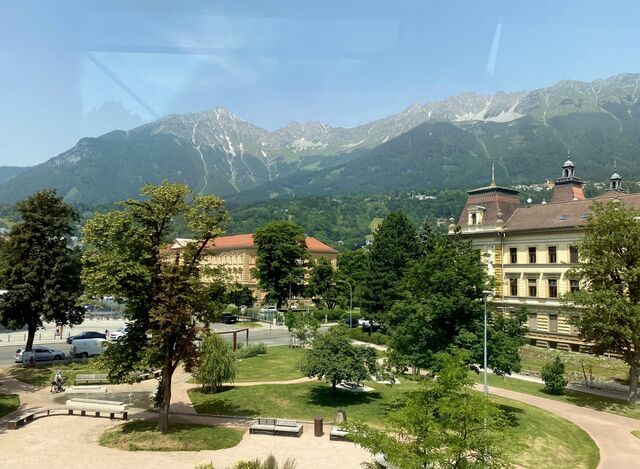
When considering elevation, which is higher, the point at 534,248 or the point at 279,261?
the point at 279,261

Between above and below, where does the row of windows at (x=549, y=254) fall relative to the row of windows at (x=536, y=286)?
above

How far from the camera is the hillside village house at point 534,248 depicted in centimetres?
4850

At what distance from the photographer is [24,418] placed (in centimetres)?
2223

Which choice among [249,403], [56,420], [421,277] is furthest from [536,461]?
[56,420]

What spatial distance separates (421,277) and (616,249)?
15.2 metres

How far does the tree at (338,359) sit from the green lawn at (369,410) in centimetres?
173

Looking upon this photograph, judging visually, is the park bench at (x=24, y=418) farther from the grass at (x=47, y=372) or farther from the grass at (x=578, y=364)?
the grass at (x=578, y=364)

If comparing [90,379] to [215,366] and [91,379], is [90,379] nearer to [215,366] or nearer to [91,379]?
[91,379]

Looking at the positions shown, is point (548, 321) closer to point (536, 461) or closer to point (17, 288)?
point (536, 461)

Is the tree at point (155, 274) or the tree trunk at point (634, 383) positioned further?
the tree trunk at point (634, 383)

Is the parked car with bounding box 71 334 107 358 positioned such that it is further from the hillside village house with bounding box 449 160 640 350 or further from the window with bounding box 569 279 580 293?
the window with bounding box 569 279 580 293

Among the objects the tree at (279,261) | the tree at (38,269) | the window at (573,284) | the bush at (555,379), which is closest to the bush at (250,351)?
the tree at (38,269)

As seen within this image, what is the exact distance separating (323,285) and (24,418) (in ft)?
211

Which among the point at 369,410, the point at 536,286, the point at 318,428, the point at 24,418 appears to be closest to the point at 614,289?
the point at 369,410
